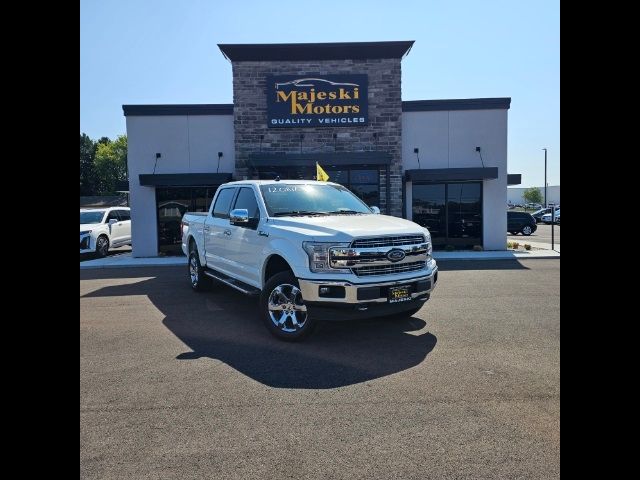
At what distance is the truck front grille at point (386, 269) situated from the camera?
18.1 feet

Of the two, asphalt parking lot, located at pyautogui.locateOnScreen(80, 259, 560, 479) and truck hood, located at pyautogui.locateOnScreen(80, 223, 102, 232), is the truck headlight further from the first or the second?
truck hood, located at pyautogui.locateOnScreen(80, 223, 102, 232)

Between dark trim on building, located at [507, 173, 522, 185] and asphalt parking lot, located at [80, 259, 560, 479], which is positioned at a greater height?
dark trim on building, located at [507, 173, 522, 185]

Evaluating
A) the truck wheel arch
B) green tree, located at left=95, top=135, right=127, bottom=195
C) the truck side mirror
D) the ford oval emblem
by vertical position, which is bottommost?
the truck wheel arch

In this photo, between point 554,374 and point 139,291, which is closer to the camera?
point 554,374

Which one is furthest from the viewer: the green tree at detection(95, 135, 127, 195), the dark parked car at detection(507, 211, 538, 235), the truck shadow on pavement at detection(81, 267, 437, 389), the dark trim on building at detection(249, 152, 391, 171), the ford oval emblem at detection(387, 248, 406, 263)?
the green tree at detection(95, 135, 127, 195)

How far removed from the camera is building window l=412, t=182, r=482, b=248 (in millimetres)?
16953

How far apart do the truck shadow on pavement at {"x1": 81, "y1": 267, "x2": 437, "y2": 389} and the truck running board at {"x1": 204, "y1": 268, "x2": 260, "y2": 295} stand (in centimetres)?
48

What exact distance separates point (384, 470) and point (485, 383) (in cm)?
187

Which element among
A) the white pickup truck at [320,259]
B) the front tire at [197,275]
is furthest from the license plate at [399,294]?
the front tire at [197,275]

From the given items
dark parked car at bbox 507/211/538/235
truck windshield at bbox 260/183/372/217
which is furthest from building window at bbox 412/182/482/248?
dark parked car at bbox 507/211/538/235

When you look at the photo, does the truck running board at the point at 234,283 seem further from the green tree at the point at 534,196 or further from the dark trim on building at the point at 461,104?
the green tree at the point at 534,196
